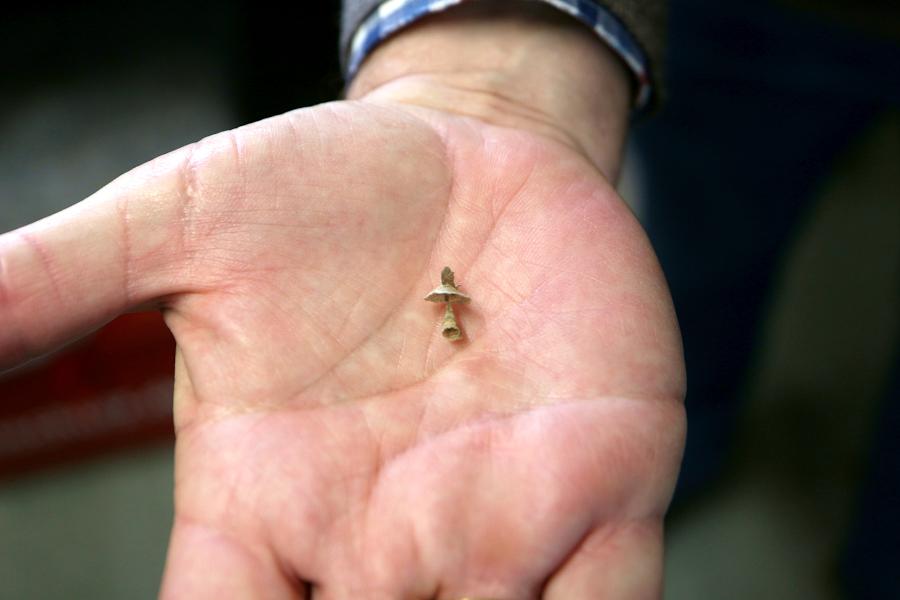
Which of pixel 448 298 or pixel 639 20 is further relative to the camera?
pixel 639 20

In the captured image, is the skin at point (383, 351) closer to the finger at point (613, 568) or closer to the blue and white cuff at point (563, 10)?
the finger at point (613, 568)

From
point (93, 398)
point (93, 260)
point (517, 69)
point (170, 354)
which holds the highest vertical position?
point (517, 69)

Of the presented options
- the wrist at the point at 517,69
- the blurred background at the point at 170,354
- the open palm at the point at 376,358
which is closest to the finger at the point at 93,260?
the open palm at the point at 376,358

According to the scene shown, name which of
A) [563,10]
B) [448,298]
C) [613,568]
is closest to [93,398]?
[448,298]

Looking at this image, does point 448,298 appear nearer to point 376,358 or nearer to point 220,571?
point 376,358

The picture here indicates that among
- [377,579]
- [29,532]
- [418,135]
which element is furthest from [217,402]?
[29,532]

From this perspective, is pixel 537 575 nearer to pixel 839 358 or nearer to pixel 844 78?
pixel 844 78
